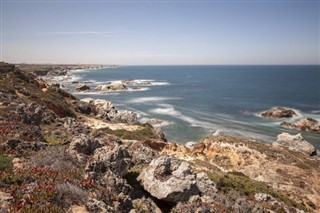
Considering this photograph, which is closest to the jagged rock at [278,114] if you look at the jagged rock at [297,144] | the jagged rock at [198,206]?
the jagged rock at [297,144]

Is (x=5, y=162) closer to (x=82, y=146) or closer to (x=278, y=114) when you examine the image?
(x=82, y=146)

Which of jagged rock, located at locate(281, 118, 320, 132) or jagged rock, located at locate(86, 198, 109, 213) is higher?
jagged rock, located at locate(86, 198, 109, 213)

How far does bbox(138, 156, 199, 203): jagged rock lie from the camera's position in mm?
11918

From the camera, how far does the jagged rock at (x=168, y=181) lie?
1192cm

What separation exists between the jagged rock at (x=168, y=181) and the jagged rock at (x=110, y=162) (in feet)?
3.58

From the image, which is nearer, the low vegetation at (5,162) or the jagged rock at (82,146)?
the low vegetation at (5,162)

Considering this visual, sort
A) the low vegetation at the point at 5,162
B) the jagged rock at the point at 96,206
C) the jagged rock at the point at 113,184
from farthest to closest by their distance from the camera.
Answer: the low vegetation at the point at 5,162 < the jagged rock at the point at 113,184 < the jagged rock at the point at 96,206

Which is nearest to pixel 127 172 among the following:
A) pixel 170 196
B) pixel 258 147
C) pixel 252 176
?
pixel 170 196

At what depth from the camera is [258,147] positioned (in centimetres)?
3425

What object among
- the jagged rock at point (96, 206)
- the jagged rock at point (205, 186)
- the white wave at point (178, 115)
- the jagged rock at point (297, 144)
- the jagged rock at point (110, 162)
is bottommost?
Result: the jagged rock at point (297, 144)

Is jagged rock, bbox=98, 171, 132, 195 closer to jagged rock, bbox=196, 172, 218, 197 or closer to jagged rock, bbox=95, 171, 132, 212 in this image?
jagged rock, bbox=95, 171, 132, 212

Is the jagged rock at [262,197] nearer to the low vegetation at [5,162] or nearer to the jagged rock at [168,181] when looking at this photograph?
the jagged rock at [168,181]

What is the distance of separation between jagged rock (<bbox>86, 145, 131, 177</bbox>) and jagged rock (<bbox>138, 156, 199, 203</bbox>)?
1.09 meters

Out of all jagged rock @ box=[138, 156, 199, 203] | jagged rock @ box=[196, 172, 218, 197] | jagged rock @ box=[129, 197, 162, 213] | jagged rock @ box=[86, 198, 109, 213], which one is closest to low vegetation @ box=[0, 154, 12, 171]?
jagged rock @ box=[86, 198, 109, 213]
